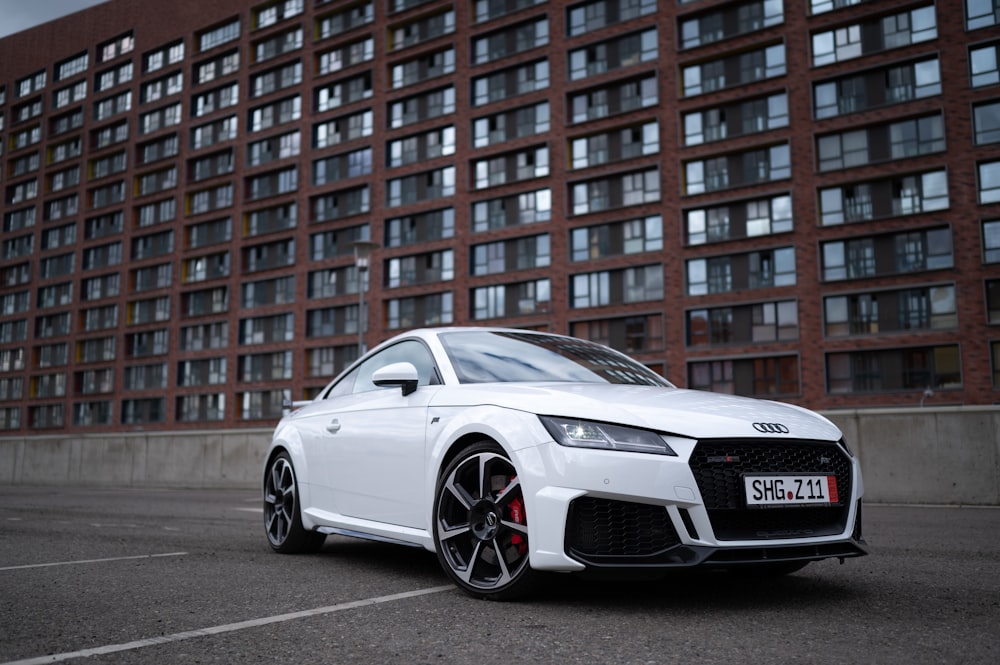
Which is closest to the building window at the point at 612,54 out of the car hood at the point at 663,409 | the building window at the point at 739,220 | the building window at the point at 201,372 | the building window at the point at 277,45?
the building window at the point at 739,220

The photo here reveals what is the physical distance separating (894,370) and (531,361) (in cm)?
4000

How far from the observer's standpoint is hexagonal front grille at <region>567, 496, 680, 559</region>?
3668mm

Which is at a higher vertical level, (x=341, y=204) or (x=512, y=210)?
(x=341, y=204)

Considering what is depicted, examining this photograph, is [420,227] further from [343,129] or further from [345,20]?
[345,20]

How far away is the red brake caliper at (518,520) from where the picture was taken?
12.9 ft

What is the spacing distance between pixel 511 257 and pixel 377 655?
160 feet

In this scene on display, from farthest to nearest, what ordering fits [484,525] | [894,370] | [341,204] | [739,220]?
[341,204] < [739,220] < [894,370] < [484,525]

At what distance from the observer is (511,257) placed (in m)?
51.6

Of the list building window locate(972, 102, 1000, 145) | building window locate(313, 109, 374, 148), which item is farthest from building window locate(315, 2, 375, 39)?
building window locate(972, 102, 1000, 145)

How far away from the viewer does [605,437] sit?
3807 millimetres

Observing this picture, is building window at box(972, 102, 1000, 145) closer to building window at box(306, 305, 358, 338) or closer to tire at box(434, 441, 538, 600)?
building window at box(306, 305, 358, 338)

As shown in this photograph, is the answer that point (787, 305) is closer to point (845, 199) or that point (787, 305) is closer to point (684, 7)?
point (845, 199)

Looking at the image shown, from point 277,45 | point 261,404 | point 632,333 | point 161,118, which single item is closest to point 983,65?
point 632,333

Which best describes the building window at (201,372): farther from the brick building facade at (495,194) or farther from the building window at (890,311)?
the building window at (890,311)
